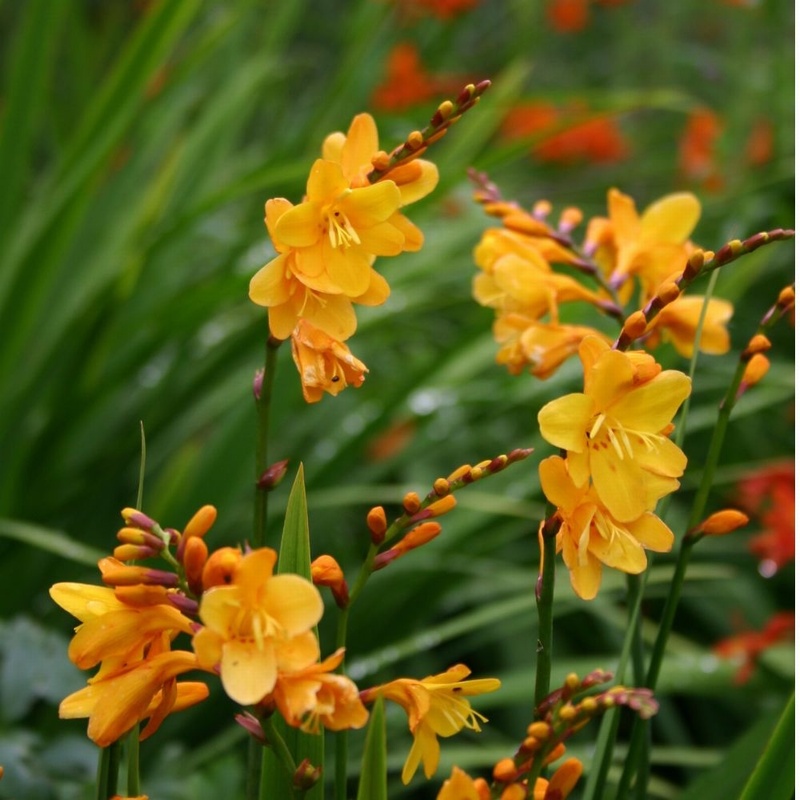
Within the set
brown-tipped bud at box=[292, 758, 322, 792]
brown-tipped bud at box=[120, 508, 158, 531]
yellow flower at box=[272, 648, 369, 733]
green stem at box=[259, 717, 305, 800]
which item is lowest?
brown-tipped bud at box=[292, 758, 322, 792]

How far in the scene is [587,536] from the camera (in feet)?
1.59

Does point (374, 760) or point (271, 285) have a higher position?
point (271, 285)

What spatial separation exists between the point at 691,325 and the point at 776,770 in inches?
11.4

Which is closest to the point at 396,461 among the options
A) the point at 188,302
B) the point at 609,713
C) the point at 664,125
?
the point at 188,302

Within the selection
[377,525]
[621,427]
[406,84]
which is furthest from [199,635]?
[406,84]

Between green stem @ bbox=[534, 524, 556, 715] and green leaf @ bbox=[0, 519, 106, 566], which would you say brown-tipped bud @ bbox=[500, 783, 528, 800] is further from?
green leaf @ bbox=[0, 519, 106, 566]

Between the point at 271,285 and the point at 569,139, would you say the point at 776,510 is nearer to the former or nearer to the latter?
the point at 271,285

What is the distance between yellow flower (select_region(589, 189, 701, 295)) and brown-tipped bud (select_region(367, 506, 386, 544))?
1.07 feet

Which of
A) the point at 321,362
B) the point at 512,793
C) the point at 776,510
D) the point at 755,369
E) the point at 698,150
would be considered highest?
the point at 698,150

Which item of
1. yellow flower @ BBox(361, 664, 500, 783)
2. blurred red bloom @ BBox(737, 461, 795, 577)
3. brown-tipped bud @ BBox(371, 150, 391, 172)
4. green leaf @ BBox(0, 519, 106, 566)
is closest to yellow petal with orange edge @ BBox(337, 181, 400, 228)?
brown-tipped bud @ BBox(371, 150, 391, 172)

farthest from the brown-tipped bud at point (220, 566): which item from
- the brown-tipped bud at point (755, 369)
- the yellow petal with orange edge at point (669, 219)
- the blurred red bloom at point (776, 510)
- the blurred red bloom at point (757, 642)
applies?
the blurred red bloom at point (757, 642)

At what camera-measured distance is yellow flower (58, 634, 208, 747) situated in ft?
1.49

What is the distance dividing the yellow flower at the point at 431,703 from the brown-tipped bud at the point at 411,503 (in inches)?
2.8

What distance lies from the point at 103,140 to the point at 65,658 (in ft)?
2.70
